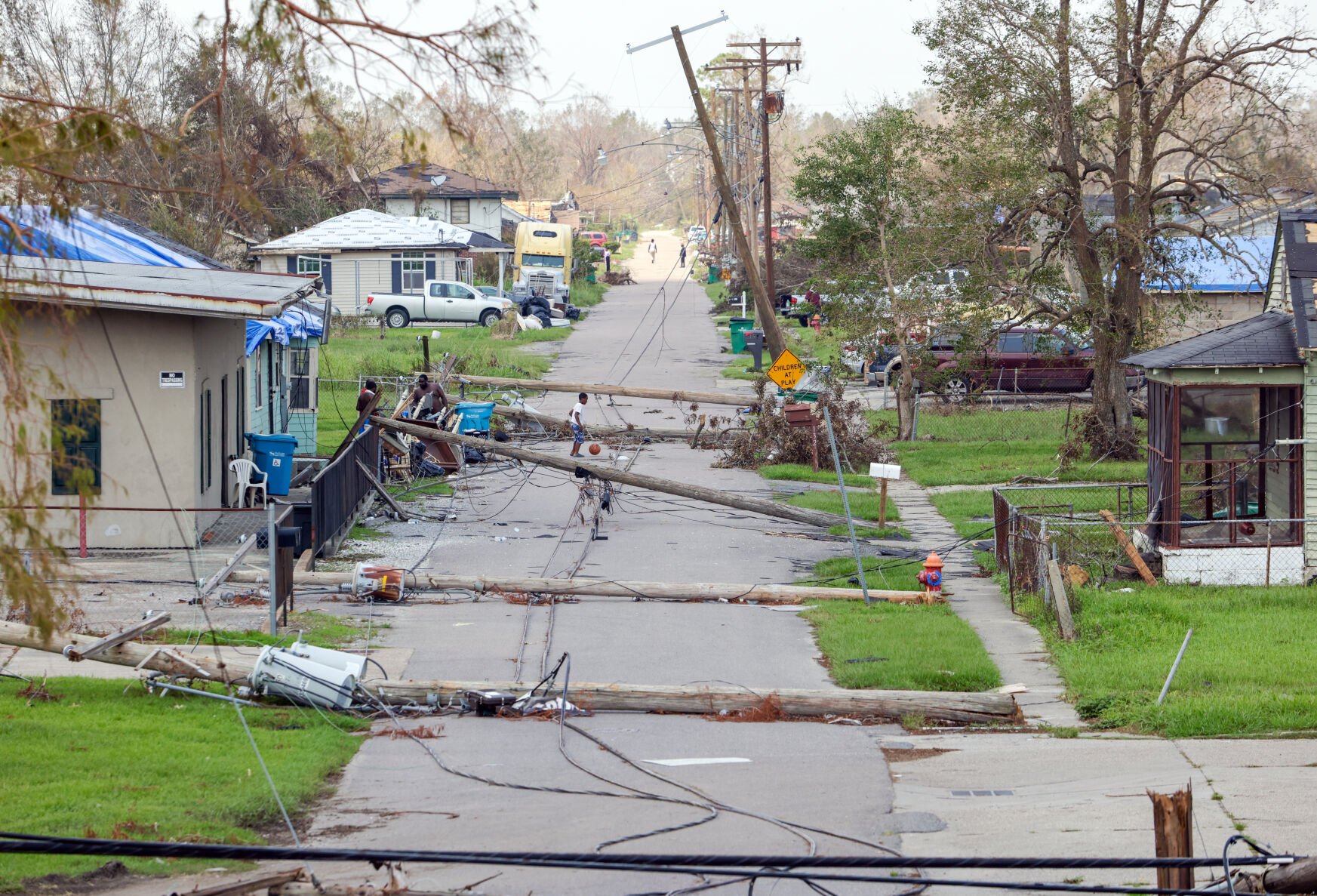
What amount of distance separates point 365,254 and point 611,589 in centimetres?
4266

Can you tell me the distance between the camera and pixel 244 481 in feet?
74.0

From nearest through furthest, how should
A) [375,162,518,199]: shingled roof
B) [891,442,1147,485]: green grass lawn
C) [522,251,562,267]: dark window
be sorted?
[891,442,1147,485]: green grass lawn
[522,251,562,267]: dark window
[375,162,518,199]: shingled roof

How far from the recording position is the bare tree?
1016 inches

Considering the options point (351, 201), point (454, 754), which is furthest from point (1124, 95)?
point (351, 201)

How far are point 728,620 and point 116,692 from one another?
7.23 m

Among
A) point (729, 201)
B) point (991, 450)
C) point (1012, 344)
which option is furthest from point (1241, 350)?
point (1012, 344)

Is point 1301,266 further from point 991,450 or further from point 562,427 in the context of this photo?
point 562,427

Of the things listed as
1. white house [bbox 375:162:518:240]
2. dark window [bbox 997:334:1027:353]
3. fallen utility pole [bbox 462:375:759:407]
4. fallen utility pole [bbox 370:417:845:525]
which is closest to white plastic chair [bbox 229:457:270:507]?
fallen utility pole [bbox 370:417:845:525]

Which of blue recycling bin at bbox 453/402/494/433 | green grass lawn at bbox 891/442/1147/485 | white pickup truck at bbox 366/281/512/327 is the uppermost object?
white pickup truck at bbox 366/281/512/327

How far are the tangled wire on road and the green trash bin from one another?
72.4 ft

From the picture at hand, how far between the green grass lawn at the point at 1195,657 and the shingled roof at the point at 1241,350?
2.94 m

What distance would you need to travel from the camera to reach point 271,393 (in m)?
28.8

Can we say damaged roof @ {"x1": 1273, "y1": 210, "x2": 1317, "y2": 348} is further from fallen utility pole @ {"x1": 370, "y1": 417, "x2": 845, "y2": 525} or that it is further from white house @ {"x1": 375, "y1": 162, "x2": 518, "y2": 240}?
white house @ {"x1": 375, "y1": 162, "x2": 518, "y2": 240}

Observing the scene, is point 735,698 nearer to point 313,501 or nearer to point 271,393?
point 313,501
